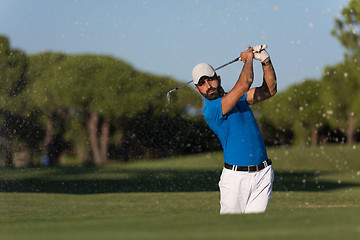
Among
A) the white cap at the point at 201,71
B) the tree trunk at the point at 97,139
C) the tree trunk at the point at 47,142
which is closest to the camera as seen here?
the white cap at the point at 201,71

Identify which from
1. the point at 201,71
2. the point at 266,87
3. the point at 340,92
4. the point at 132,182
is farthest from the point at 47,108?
the point at 201,71

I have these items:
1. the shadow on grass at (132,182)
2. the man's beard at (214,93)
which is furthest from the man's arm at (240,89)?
the shadow on grass at (132,182)

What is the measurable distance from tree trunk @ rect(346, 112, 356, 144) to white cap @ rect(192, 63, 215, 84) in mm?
39667

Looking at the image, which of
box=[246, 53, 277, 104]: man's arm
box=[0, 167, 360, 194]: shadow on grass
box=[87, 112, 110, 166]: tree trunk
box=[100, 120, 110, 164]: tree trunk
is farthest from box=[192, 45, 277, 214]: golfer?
box=[100, 120, 110, 164]: tree trunk

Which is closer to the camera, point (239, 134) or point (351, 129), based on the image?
point (239, 134)

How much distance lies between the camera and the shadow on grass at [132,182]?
21.4m

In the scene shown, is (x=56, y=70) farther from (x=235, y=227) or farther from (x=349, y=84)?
(x=235, y=227)

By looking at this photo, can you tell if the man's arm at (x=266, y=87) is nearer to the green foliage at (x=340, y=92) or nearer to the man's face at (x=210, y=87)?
the man's face at (x=210, y=87)

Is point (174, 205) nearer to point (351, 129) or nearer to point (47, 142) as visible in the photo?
point (47, 142)

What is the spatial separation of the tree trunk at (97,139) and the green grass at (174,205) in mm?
6067

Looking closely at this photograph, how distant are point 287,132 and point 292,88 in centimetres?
583

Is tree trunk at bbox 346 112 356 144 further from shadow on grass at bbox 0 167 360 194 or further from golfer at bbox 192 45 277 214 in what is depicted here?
golfer at bbox 192 45 277 214

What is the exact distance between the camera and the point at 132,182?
82.1ft

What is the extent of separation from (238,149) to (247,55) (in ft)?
3.11
